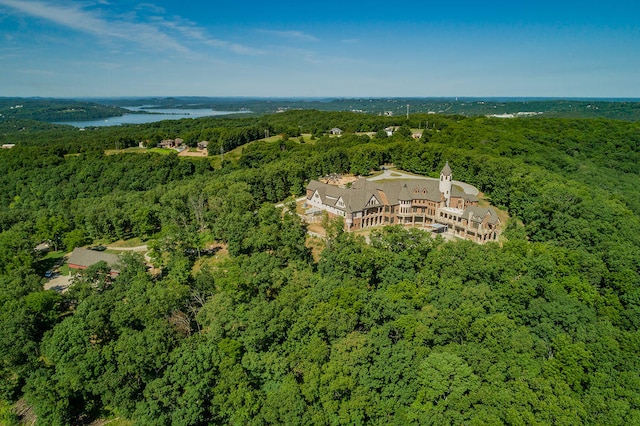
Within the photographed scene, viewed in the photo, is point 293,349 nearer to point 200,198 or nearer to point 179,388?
point 179,388

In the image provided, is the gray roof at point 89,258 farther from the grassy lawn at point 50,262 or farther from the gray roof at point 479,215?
the gray roof at point 479,215

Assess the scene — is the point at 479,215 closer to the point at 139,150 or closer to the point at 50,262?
the point at 50,262

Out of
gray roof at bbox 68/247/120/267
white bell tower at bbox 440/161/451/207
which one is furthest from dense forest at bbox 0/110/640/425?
white bell tower at bbox 440/161/451/207

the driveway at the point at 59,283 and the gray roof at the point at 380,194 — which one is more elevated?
the gray roof at the point at 380,194

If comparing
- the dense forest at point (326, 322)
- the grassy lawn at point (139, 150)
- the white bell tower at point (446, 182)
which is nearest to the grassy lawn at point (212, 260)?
the dense forest at point (326, 322)

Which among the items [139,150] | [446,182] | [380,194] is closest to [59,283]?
[380,194]

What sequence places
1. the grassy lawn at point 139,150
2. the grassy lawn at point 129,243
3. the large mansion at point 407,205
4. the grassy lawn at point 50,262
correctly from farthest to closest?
the grassy lawn at point 139,150, the grassy lawn at point 129,243, the large mansion at point 407,205, the grassy lawn at point 50,262

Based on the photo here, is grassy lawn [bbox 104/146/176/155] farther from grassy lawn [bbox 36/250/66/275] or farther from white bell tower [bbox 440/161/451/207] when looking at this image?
white bell tower [bbox 440/161/451/207]
